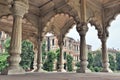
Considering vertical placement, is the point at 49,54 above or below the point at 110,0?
below

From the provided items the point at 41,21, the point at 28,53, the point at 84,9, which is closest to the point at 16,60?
the point at 84,9

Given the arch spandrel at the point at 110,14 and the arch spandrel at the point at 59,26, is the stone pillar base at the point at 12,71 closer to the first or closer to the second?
the arch spandrel at the point at 110,14

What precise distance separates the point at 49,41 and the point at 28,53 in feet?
70.2

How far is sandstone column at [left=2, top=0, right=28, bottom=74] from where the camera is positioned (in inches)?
230

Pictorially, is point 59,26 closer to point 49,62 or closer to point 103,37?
point 103,37

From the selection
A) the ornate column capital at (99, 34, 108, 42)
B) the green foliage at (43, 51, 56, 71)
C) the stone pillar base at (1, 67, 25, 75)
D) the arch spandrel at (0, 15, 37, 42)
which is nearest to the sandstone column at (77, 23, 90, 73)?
the ornate column capital at (99, 34, 108, 42)

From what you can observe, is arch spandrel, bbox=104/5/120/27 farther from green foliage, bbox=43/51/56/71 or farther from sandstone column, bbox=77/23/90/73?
green foliage, bbox=43/51/56/71

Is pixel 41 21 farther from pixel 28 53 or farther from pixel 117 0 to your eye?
pixel 28 53

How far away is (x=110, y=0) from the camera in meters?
12.6

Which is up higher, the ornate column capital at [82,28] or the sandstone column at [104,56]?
the ornate column capital at [82,28]

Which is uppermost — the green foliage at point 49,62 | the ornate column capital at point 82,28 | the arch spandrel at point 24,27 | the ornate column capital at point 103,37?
the arch spandrel at point 24,27

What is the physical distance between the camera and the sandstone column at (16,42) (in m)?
5.85

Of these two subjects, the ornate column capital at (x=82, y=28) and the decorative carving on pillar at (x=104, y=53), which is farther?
the decorative carving on pillar at (x=104, y=53)

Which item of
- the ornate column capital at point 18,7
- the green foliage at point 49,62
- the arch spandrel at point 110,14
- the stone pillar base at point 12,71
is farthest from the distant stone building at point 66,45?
the stone pillar base at point 12,71
